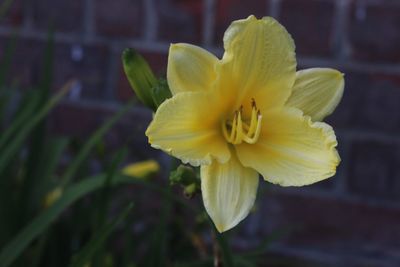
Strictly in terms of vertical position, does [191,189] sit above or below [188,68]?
below

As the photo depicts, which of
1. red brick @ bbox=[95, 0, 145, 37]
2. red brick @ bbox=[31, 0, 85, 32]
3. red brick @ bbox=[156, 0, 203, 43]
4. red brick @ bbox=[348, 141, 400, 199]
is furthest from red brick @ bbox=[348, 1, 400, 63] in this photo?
red brick @ bbox=[31, 0, 85, 32]

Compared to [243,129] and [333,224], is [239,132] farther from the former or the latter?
[333,224]

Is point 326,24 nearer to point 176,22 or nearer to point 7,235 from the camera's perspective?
point 176,22

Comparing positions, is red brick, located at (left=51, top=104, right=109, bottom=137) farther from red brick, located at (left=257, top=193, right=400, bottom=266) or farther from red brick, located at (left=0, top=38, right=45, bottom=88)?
red brick, located at (left=257, top=193, right=400, bottom=266)

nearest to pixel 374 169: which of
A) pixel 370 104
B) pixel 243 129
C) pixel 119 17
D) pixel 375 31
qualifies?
pixel 370 104

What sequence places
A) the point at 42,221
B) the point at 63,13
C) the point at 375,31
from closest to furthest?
the point at 42,221 → the point at 375,31 → the point at 63,13

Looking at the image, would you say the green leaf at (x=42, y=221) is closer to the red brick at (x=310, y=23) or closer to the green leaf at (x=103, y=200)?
the green leaf at (x=103, y=200)

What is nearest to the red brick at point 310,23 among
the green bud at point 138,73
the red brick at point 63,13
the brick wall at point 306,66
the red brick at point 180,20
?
the brick wall at point 306,66
